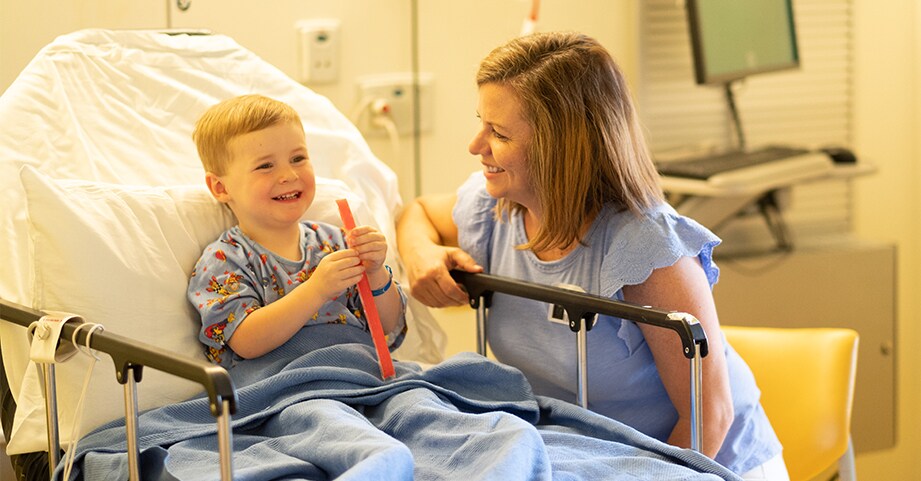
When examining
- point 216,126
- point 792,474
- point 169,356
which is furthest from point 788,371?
point 169,356

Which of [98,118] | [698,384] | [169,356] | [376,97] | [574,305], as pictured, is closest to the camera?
[169,356]

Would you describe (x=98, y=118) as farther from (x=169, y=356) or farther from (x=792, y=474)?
(x=792, y=474)

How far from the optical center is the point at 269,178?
160 centimetres

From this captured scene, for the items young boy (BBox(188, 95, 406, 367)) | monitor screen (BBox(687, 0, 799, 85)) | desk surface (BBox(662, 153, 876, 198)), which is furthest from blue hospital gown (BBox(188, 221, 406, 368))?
monitor screen (BBox(687, 0, 799, 85))

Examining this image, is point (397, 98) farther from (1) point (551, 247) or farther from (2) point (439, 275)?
(1) point (551, 247)

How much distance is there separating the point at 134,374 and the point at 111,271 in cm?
30

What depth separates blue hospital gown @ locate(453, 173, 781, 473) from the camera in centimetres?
159

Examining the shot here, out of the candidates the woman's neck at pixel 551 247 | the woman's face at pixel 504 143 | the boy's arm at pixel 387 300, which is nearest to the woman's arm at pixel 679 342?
the woman's neck at pixel 551 247

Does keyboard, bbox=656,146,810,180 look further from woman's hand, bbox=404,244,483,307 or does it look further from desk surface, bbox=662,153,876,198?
woman's hand, bbox=404,244,483,307

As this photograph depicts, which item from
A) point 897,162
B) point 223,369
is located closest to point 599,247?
point 223,369

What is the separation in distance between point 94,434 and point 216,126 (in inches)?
18.5

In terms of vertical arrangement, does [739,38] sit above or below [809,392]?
above

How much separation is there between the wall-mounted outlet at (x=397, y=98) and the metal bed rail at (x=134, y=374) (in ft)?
4.18

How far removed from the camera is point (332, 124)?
2.00 metres
